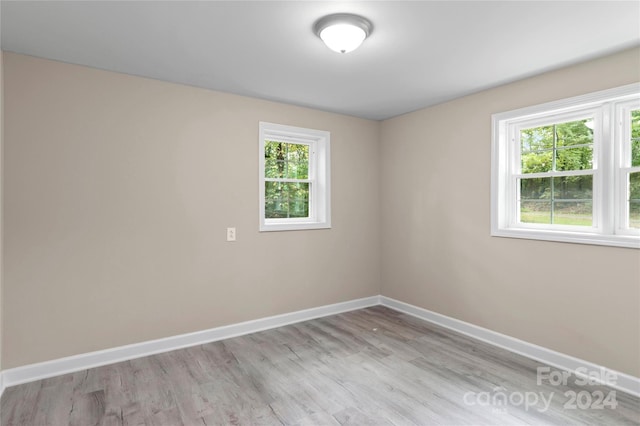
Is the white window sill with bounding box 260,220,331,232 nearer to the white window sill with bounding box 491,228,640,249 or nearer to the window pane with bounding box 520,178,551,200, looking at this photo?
the white window sill with bounding box 491,228,640,249

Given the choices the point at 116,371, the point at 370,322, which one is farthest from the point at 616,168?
the point at 116,371

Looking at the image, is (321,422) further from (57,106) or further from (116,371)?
(57,106)

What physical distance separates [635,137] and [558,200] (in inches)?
26.7

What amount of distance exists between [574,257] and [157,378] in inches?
134

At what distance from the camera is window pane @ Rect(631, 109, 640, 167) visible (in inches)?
100

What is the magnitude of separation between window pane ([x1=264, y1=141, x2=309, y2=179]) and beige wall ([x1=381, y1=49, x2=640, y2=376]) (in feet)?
3.69

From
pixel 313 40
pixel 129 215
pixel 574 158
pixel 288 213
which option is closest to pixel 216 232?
pixel 129 215

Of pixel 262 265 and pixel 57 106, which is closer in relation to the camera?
pixel 57 106

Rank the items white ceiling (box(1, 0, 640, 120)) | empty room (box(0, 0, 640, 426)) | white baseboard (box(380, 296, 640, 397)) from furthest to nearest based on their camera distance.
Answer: white baseboard (box(380, 296, 640, 397)) → empty room (box(0, 0, 640, 426)) → white ceiling (box(1, 0, 640, 120))

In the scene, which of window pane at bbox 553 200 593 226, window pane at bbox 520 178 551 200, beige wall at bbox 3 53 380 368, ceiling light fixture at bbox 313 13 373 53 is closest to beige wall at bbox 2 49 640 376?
beige wall at bbox 3 53 380 368

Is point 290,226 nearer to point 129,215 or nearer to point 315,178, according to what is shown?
point 315,178

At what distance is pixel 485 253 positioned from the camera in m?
3.41

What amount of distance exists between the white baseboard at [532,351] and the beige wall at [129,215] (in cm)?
141

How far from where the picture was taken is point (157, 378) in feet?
8.72
